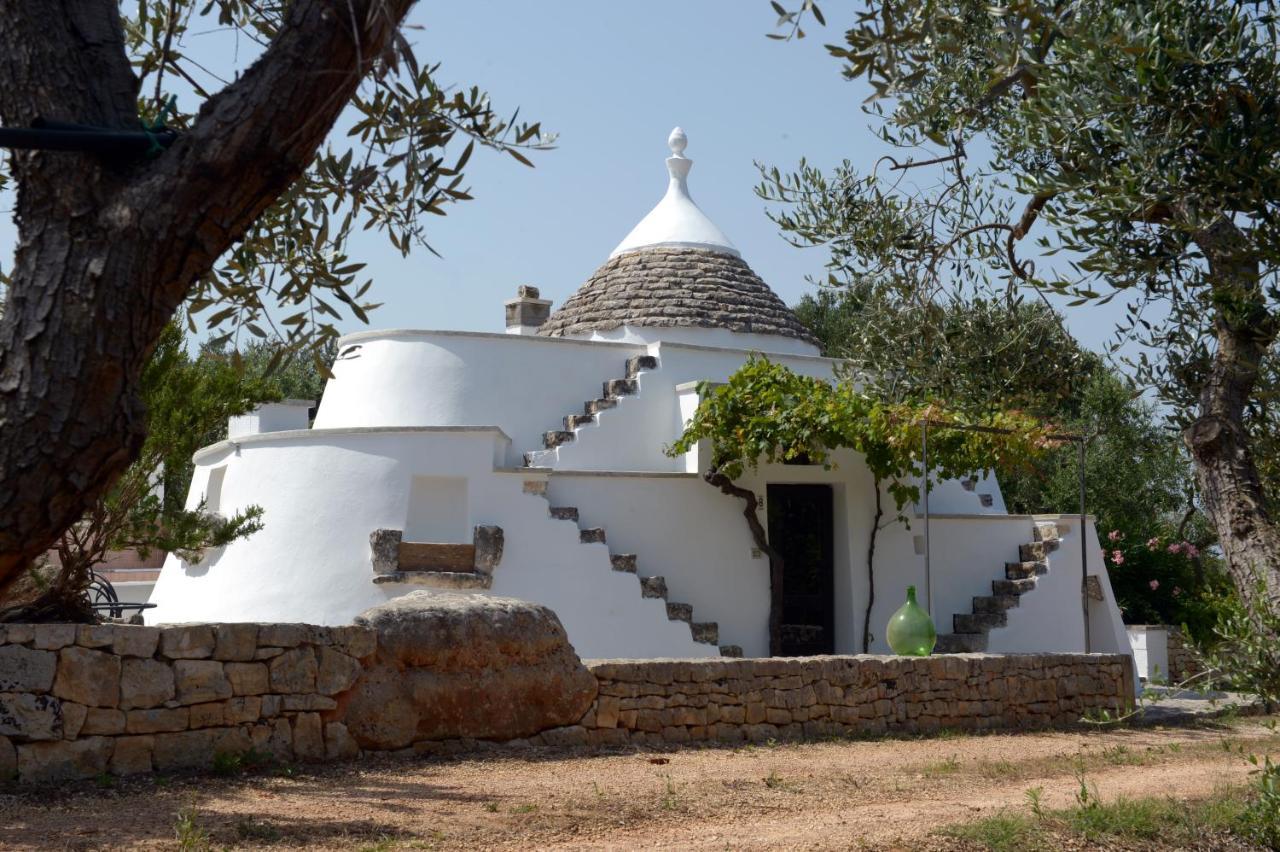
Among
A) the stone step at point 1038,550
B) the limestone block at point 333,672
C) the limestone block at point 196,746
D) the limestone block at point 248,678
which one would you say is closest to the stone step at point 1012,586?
the stone step at point 1038,550

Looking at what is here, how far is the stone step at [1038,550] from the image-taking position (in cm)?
1634

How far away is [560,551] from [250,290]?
30.4 feet

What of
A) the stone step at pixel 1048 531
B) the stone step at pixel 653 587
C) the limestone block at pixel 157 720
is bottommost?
the limestone block at pixel 157 720

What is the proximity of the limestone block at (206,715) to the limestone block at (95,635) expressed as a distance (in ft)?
2.27

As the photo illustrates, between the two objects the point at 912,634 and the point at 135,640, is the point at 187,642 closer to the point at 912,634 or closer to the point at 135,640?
the point at 135,640

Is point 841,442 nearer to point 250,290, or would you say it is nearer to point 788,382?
point 788,382

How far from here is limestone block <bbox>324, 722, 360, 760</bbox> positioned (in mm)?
8680

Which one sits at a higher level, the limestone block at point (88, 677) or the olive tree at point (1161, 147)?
the olive tree at point (1161, 147)

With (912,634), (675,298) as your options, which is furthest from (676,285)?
(912,634)

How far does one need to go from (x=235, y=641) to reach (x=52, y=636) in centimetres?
114

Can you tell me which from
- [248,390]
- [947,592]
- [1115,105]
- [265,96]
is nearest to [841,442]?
[947,592]

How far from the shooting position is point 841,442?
14531 mm

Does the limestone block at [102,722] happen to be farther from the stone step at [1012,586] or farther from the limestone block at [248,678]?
the stone step at [1012,586]

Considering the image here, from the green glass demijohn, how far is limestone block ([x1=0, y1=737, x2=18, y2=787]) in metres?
8.00
